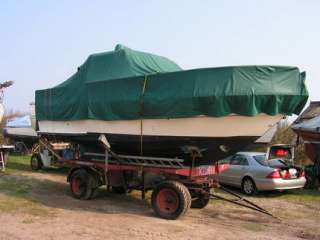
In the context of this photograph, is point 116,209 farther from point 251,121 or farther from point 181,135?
point 251,121

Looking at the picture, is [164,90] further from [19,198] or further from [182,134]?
[19,198]

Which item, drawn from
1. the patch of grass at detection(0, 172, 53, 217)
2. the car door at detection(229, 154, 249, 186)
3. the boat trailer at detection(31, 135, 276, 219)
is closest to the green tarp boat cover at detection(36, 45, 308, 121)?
the boat trailer at detection(31, 135, 276, 219)

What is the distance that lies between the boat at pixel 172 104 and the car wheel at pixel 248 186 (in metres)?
4.05

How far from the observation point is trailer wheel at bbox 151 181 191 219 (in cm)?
986

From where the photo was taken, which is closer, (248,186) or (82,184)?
(82,184)

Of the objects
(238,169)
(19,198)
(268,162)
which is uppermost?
(268,162)

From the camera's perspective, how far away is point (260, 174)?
45.8ft

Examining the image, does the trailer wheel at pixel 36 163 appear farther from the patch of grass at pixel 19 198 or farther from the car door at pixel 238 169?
the car door at pixel 238 169

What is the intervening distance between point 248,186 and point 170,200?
4.90 metres

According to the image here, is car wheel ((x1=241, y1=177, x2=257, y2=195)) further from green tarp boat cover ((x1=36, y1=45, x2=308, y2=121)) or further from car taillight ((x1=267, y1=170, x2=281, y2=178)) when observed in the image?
green tarp boat cover ((x1=36, y1=45, x2=308, y2=121))

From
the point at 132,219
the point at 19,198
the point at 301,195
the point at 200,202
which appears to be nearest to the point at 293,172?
the point at 301,195

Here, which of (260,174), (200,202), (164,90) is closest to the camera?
(164,90)

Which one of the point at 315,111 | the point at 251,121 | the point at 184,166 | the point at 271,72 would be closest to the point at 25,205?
the point at 184,166

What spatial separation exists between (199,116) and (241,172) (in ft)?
17.3
